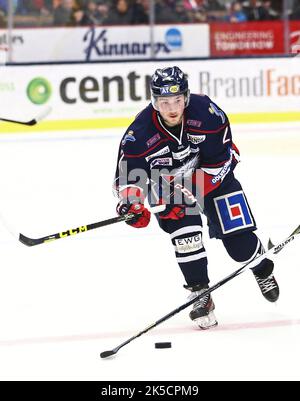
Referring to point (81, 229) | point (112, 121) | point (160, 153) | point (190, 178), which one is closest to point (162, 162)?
point (160, 153)

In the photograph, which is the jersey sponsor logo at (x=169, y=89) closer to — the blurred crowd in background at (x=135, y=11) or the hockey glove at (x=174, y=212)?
the hockey glove at (x=174, y=212)

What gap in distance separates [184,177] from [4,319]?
97cm

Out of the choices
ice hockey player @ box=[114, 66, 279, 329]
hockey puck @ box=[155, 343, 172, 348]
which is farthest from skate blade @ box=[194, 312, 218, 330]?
hockey puck @ box=[155, 343, 172, 348]

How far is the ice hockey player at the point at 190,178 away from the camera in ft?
11.0

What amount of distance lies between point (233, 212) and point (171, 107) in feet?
1.63

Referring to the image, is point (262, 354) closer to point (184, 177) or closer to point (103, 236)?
point (184, 177)

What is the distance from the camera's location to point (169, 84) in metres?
3.23

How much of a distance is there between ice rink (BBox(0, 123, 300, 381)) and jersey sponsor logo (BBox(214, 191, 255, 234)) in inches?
15.8

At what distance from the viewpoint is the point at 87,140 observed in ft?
26.9

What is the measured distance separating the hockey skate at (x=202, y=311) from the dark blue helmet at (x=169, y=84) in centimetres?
76

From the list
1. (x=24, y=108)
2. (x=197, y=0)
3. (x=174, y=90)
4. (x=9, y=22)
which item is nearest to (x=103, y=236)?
(x=174, y=90)

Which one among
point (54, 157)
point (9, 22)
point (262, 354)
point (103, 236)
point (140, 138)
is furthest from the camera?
point (9, 22)

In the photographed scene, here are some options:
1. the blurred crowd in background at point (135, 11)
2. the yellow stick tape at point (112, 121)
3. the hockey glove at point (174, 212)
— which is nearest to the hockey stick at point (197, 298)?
the hockey glove at point (174, 212)

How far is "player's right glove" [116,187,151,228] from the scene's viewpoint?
10.8ft
